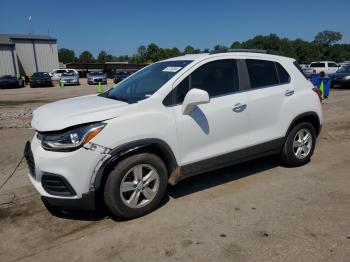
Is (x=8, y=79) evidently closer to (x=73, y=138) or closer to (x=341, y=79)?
(x=341, y=79)

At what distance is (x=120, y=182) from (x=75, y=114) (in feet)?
2.83

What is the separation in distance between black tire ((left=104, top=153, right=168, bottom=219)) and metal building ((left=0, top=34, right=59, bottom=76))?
149 feet

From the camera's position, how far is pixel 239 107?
4477mm

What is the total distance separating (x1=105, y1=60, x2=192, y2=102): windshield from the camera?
418 centimetres

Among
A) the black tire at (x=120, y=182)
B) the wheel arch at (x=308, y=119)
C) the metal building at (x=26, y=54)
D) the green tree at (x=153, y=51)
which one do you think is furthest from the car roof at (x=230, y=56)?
the green tree at (x=153, y=51)

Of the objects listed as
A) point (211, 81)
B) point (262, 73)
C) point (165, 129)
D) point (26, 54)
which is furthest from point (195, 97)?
point (26, 54)

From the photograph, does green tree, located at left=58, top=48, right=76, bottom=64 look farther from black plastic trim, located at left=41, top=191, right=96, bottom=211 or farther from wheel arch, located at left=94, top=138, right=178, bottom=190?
black plastic trim, located at left=41, top=191, right=96, bottom=211

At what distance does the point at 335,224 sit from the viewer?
143 inches

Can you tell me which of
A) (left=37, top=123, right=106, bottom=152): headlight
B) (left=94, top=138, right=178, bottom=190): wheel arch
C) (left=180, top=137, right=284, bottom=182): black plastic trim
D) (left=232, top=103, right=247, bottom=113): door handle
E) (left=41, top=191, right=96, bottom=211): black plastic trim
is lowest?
(left=41, top=191, right=96, bottom=211): black plastic trim

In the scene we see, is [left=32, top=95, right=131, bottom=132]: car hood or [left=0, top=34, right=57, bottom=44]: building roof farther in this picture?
[left=0, top=34, right=57, bottom=44]: building roof

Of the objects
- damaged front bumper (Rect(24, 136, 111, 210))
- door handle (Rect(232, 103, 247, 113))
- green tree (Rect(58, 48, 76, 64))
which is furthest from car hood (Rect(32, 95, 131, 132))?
green tree (Rect(58, 48, 76, 64))

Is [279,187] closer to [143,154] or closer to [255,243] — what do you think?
[255,243]

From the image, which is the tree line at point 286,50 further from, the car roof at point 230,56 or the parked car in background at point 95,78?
the car roof at point 230,56

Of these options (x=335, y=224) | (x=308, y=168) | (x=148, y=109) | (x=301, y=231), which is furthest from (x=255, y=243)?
(x=308, y=168)
